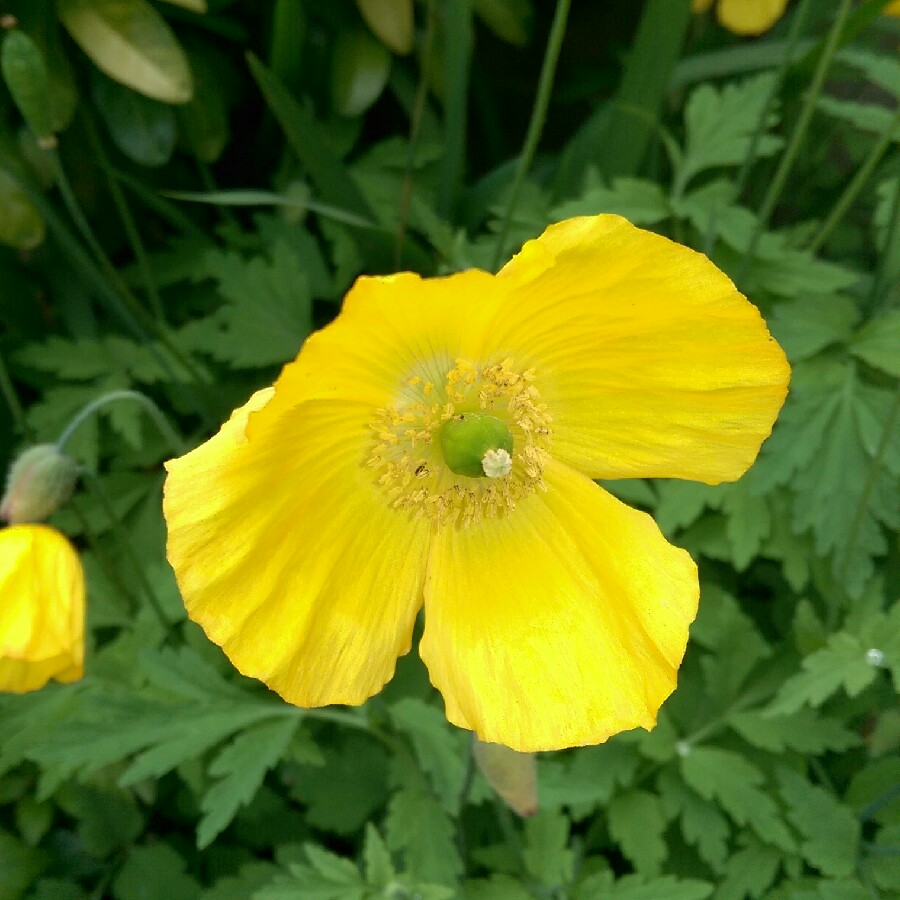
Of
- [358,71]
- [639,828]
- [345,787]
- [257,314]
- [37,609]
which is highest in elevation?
[358,71]

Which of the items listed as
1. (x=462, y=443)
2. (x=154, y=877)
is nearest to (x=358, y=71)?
(x=462, y=443)

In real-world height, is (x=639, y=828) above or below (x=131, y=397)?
below

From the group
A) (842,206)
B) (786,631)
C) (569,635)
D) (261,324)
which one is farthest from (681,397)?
(261,324)

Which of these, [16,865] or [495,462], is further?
[16,865]

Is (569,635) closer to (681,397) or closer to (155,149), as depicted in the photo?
(681,397)

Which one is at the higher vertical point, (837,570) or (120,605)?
(837,570)

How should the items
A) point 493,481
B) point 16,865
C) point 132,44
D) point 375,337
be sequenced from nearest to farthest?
point 375,337
point 493,481
point 16,865
point 132,44

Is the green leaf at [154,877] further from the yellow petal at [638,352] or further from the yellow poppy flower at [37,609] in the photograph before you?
the yellow petal at [638,352]

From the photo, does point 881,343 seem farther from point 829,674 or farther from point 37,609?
point 37,609
